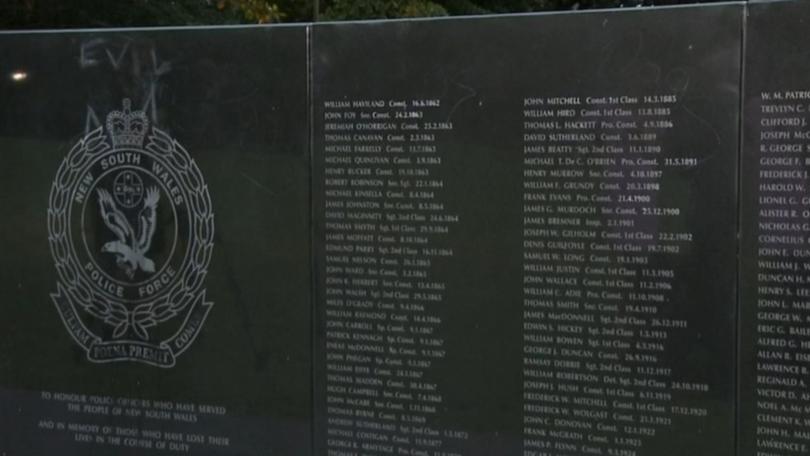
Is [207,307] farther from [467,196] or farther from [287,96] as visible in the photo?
[467,196]

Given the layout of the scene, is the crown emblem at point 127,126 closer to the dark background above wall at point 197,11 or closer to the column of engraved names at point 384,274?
the column of engraved names at point 384,274

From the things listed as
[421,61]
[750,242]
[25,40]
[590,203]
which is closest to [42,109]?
[25,40]

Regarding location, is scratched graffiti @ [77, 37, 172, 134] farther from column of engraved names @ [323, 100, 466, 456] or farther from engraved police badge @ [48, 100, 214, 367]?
column of engraved names @ [323, 100, 466, 456]

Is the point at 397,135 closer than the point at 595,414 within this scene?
No

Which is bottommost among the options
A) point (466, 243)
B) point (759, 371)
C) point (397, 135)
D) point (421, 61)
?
point (759, 371)

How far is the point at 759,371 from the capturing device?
15.0ft

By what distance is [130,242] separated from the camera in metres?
5.80

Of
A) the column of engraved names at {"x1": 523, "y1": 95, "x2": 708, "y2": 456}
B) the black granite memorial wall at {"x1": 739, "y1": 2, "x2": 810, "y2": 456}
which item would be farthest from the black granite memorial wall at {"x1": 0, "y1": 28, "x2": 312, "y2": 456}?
the black granite memorial wall at {"x1": 739, "y1": 2, "x2": 810, "y2": 456}

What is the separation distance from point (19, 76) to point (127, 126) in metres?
0.69

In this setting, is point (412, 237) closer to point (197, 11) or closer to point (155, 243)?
point (155, 243)

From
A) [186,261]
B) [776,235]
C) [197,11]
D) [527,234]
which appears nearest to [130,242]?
[186,261]

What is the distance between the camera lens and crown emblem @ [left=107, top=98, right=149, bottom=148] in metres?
5.75

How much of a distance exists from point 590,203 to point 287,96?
1.51 metres

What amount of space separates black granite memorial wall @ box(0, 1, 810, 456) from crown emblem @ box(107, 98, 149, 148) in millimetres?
12
